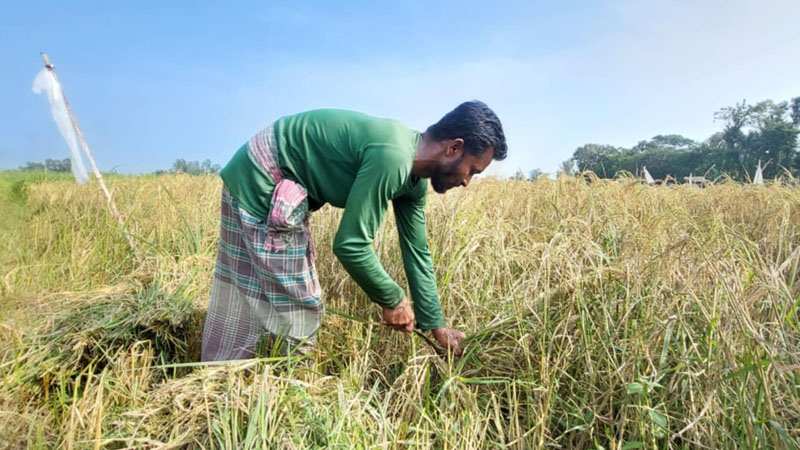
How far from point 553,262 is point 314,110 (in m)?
1.20

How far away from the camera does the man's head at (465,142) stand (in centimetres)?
153

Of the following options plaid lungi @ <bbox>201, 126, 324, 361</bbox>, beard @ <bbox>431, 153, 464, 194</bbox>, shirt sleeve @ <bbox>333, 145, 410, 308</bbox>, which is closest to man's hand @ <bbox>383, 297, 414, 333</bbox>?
shirt sleeve @ <bbox>333, 145, 410, 308</bbox>

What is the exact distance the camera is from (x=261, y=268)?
1.72 m

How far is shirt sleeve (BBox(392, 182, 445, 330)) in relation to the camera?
1904 millimetres

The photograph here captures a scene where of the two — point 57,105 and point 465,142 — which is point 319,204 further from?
Result: point 57,105

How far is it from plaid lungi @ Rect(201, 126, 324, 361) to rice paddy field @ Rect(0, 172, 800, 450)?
0.46ft

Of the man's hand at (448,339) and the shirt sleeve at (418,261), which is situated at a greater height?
the shirt sleeve at (418,261)

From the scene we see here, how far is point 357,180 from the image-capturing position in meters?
1.47

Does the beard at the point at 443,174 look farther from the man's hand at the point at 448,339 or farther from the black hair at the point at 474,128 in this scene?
the man's hand at the point at 448,339

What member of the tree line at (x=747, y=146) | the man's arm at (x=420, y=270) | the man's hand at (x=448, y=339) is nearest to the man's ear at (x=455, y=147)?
the man's arm at (x=420, y=270)

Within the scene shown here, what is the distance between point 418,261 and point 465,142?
62 cm

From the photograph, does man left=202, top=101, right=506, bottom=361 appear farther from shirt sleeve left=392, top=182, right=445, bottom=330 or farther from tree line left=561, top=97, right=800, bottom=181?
tree line left=561, top=97, right=800, bottom=181

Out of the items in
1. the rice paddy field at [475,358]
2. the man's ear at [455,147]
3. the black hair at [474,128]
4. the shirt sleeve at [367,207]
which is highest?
the black hair at [474,128]

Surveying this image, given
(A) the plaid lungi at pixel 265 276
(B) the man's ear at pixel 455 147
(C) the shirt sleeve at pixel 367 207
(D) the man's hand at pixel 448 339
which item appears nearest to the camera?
(C) the shirt sleeve at pixel 367 207
